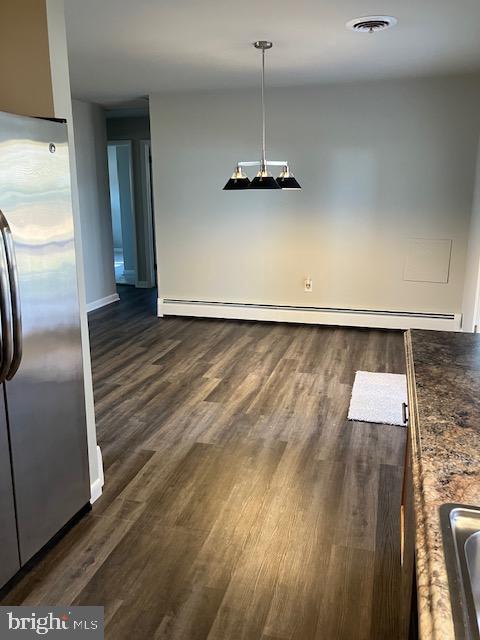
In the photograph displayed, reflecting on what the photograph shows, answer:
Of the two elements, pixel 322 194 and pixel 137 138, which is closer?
pixel 322 194

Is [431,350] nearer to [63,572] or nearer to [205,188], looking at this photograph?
[63,572]

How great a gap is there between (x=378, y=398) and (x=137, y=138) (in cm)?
567

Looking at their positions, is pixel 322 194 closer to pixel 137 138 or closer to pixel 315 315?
pixel 315 315

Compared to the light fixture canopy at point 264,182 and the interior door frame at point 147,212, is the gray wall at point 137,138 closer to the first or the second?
the interior door frame at point 147,212

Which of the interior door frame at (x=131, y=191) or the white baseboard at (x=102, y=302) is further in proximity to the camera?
the interior door frame at (x=131, y=191)

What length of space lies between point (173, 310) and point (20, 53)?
168 inches

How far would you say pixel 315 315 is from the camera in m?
5.80

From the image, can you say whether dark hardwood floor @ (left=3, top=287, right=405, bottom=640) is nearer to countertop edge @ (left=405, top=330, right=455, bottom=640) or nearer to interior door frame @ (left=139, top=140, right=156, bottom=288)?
countertop edge @ (left=405, top=330, right=455, bottom=640)

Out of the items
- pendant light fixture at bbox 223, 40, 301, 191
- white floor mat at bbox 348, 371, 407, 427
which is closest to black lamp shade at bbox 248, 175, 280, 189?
pendant light fixture at bbox 223, 40, 301, 191

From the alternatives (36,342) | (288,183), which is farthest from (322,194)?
(36,342)

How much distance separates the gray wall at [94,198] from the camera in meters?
6.24

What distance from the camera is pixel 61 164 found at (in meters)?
2.07

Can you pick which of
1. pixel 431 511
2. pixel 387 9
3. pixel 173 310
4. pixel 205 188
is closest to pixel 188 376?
pixel 173 310

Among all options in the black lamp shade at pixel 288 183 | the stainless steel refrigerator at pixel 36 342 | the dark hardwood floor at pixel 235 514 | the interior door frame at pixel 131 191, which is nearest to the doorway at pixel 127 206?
the interior door frame at pixel 131 191
